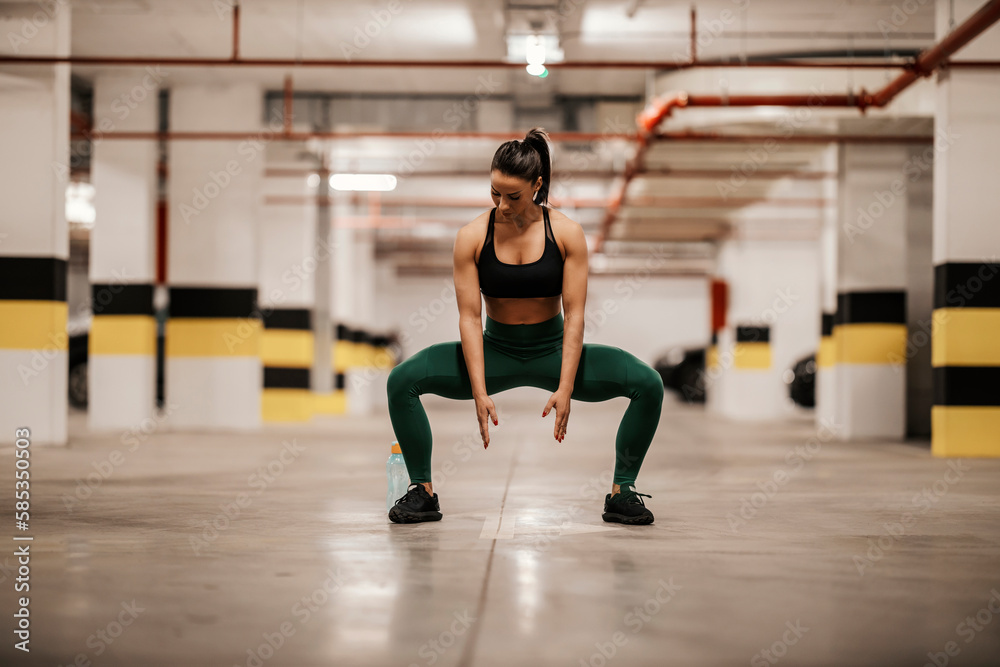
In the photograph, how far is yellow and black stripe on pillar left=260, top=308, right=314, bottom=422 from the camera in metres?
13.7

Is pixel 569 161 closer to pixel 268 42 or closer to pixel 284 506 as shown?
pixel 268 42

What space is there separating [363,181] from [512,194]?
896cm

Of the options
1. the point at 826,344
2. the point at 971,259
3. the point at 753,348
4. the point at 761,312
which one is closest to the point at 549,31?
the point at 971,259

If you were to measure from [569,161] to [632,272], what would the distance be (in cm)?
1277

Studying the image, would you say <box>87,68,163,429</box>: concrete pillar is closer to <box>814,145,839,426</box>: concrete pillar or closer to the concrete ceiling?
the concrete ceiling

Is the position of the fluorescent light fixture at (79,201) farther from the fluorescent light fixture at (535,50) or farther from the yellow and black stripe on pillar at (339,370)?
the fluorescent light fixture at (535,50)

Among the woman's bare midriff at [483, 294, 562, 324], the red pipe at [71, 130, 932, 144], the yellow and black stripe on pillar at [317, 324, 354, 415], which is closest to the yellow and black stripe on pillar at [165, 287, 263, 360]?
the red pipe at [71, 130, 932, 144]

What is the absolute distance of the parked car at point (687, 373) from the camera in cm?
2131

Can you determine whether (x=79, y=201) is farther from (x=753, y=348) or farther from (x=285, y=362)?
(x=753, y=348)

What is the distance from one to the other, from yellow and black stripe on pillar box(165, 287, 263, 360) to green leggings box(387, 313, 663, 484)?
7.78 meters

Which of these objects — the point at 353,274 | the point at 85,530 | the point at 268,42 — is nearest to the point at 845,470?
the point at 85,530

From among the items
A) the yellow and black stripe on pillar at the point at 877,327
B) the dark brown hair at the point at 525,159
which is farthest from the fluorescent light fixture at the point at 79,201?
the dark brown hair at the point at 525,159

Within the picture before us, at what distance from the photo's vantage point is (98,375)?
34.6ft

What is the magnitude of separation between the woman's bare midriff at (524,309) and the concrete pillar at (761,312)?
13.3 m
